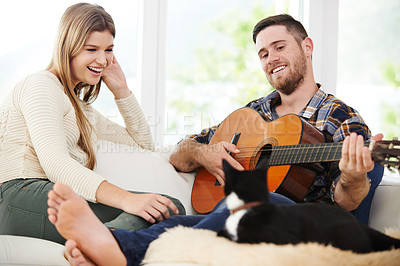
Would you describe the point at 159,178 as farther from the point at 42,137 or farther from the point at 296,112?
the point at 296,112

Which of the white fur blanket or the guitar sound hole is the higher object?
the guitar sound hole

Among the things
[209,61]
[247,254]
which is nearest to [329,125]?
[247,254]

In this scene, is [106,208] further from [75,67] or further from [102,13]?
[102,13]

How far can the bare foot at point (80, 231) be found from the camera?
2.78 ft

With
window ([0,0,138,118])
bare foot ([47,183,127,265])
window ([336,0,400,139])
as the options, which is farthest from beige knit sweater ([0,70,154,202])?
window ([336,0,400,139])

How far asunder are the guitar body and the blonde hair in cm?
46

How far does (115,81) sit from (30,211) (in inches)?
32.6

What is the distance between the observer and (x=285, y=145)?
1425 millimetres

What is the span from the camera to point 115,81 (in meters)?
1.88

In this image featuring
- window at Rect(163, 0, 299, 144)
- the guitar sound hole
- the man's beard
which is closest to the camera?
the guitar sound hole

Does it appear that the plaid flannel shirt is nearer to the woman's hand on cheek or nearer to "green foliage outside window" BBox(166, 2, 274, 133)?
the woman's hand on cheek

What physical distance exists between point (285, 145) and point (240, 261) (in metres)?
0.73

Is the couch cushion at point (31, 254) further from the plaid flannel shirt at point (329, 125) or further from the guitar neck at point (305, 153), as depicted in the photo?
the plaid flannel shirt at point (329, 125)

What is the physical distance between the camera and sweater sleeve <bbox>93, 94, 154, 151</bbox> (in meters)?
1.87
